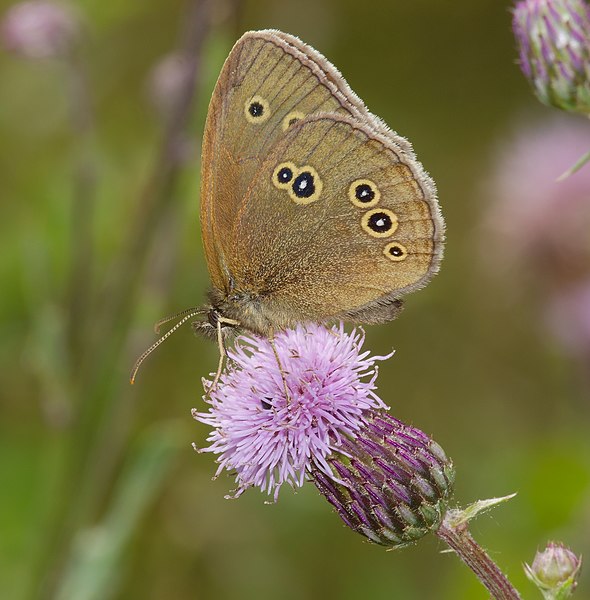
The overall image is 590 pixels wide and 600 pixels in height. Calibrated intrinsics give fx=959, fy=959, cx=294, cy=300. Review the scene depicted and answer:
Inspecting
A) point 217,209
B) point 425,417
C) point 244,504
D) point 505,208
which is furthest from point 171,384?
point 217,209

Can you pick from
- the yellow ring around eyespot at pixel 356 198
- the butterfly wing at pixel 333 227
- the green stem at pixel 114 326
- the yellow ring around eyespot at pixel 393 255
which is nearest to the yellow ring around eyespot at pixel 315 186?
the butterfly wing at pixel 333 227

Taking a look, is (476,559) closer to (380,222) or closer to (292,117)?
(380,222)

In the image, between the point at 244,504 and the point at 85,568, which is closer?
the point at 85,568

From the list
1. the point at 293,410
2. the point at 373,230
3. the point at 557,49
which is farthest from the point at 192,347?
the point at 557,49

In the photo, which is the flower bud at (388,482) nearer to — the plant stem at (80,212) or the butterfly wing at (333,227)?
the butterfly wing at (333,227)

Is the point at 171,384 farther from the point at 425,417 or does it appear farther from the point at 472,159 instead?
the point at 472,159

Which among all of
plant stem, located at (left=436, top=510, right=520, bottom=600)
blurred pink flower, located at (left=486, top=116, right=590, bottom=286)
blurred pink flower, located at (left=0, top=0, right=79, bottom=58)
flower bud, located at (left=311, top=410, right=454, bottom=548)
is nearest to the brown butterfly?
flower bud, located at (left=311, top=410, right=454, bottom=548)
